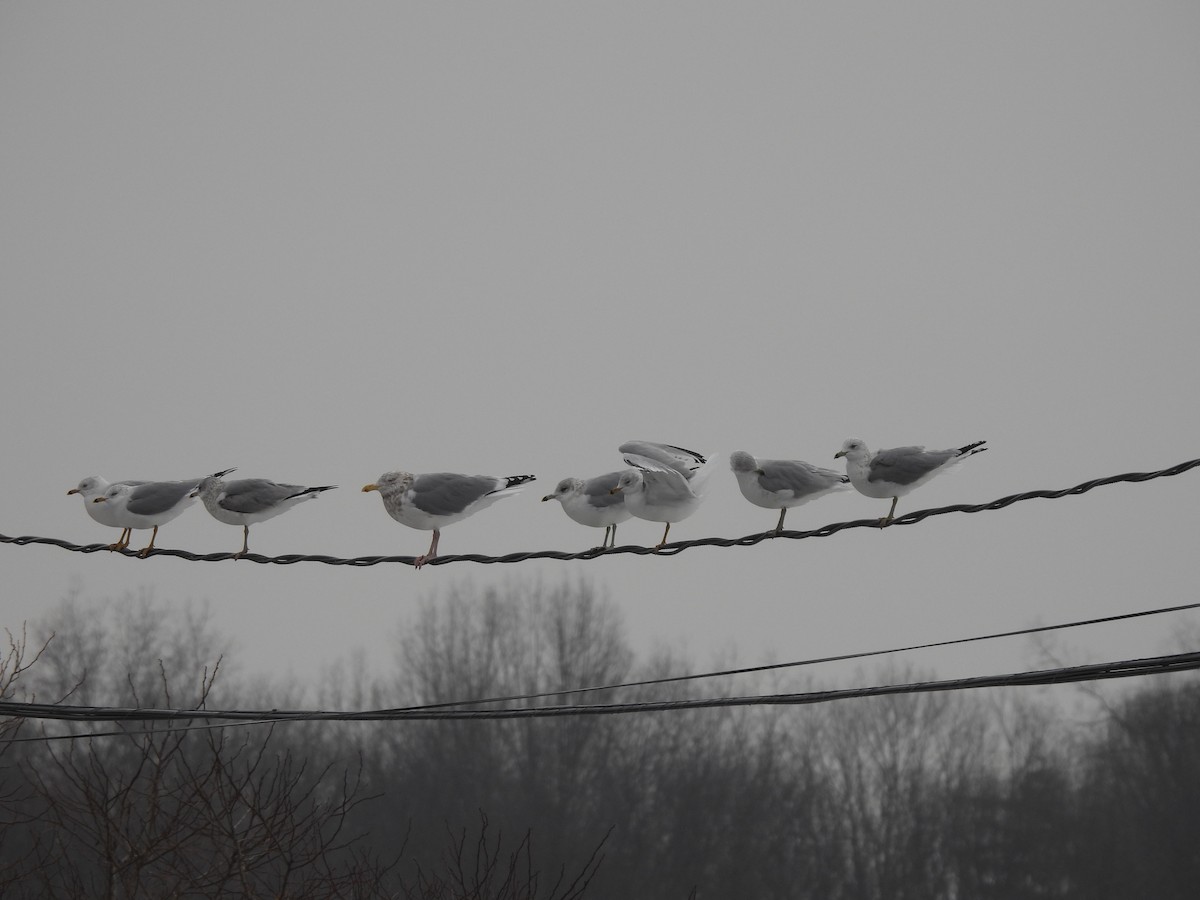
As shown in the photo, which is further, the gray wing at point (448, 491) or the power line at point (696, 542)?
the gray wing at point (448, 491)

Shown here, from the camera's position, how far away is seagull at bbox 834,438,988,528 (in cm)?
849

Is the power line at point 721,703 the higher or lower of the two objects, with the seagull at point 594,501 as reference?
lower

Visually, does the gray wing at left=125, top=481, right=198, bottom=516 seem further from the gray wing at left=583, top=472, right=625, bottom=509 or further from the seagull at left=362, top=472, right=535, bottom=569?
the gray wing at left=583, top=472, right=625, bottom=509

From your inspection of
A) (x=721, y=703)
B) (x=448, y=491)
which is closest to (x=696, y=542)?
(x=721, y=703)

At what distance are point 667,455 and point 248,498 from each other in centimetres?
359

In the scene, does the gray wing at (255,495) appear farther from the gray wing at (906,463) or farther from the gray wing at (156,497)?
the gray wing at (906,463)

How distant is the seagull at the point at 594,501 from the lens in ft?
28.8

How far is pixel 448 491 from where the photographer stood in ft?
30.6

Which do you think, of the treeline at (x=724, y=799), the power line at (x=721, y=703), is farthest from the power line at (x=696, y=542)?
the treeline at (x=724, y=799)

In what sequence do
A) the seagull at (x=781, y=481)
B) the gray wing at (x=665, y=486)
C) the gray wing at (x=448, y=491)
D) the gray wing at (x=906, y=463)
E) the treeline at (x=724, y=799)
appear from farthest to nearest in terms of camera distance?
the treeline at (x=724, y=799), the gray wing at (x=448, y=491), the seagull at (x=781, y=481), the gray wing at (x=906, y=463), the gray wing at (x=665, y=486)

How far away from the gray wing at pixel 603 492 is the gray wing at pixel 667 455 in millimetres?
229

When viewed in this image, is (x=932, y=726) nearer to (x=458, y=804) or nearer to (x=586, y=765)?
(x=586, y=765)

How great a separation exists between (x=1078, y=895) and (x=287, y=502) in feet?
107

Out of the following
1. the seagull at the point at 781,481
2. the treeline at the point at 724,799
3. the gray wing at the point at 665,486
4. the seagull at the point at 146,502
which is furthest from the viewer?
the treeline at the point at 724,799
